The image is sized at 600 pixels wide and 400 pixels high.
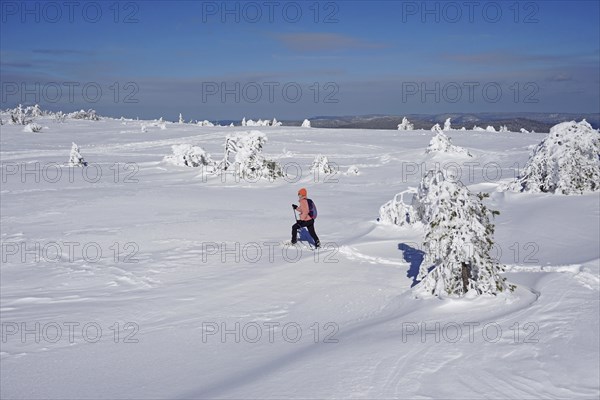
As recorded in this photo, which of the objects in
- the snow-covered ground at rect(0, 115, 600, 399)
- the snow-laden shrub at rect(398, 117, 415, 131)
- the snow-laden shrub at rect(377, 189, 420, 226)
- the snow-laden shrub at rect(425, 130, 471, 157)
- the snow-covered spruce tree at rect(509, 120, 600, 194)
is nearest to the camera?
the snow-covered ground at rect(0, 115, 600, 399)

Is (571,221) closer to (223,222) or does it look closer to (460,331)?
(460,331)

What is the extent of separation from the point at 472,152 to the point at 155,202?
18.0 m

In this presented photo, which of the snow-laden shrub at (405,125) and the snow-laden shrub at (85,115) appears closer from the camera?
the snow-laden shrub at (405,125)

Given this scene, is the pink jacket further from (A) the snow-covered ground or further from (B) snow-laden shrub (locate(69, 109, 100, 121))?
(B) snow-laden shrub (locate(69, 109, 100, 121))

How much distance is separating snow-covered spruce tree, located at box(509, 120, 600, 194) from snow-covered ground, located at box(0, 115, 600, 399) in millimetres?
578

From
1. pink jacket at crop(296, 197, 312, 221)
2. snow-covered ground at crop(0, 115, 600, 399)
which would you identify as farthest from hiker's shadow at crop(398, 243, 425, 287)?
pink jacket at crop(296, 197, 312, 221)

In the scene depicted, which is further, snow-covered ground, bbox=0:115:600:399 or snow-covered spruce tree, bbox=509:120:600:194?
snow-covered spruce tree, bbox=509:120:600:194

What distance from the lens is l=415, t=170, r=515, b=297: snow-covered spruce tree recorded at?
21.6 feet

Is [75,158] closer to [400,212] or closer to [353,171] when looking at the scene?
[353,171]

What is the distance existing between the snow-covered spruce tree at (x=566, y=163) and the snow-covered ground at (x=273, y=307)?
0.58 metres

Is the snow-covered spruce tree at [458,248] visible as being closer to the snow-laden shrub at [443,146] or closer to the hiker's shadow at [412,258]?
the hiker's shadow at [412,258]

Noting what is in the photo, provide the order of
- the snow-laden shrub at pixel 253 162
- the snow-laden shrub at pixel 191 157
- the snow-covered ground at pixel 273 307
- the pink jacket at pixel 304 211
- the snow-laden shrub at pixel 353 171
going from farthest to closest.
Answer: the snow-laden shrub at pixel 191 157, the snow-laden shrub at pixel 353 171, the snow-laden shrub at pixel 253 162, the pink jacket at pixel 304 211, the snow-covered ground at pixel 273 307

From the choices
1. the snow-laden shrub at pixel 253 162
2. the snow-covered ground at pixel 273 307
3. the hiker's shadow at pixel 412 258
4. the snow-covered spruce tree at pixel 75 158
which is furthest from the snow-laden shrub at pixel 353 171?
the snow-covered spruce tree at pixel 75 158

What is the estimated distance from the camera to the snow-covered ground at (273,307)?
15.1 ft
